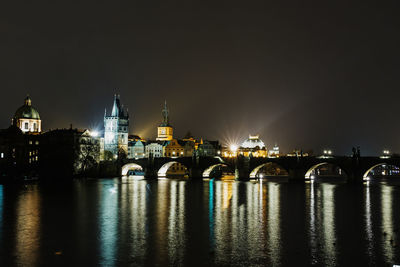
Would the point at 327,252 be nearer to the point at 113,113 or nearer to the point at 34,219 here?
the point at 34,219

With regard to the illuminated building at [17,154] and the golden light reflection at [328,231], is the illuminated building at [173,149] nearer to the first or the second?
the illuminated building at [17,154]

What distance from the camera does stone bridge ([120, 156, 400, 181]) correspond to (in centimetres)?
9688

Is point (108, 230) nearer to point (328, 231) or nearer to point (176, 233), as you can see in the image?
point (176, 233)

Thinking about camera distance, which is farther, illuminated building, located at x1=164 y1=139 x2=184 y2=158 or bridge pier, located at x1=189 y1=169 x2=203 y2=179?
illuminated building, located at x1=164 y1=139 x2=184 y2=158

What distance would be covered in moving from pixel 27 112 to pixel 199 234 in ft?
500

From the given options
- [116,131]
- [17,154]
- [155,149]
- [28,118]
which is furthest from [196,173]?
[28,118]

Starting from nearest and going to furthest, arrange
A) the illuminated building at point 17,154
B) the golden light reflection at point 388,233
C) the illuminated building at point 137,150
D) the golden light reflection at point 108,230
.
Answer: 1. the golden light reflection at point 108,230
2. the golden light reflection at point 388,233
3. the illuminated building at point 17,154
4. the illuminated building at point 137,150

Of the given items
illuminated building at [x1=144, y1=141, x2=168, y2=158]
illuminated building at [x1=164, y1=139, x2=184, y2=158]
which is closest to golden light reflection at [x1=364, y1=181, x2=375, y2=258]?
illuminated building at [x1=164, y1=139, x2=184, y2=158]

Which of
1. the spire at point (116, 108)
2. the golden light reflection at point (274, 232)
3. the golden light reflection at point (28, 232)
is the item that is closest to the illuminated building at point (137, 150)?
the spire at point (116, 108)

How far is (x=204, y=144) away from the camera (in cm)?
19425

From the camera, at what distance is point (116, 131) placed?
177125mm

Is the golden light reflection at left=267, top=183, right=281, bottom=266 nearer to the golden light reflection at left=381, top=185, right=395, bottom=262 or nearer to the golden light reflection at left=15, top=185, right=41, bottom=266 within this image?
the golden light reflection at left=381, top=185, right=395, bottom=262

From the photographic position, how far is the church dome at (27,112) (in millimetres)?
168875

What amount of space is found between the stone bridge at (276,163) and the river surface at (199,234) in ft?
151
